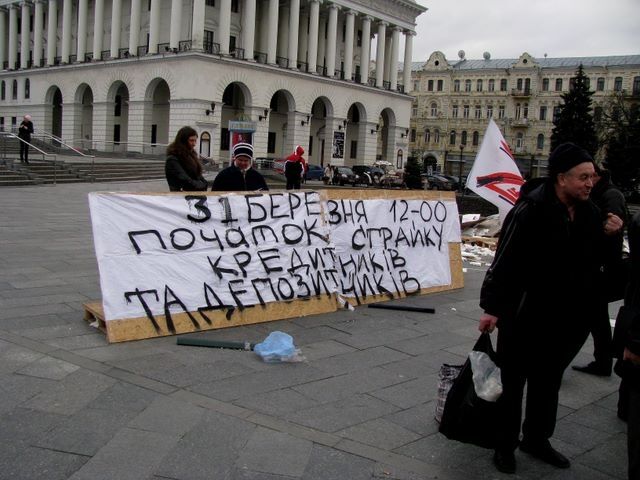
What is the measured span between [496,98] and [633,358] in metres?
87.7

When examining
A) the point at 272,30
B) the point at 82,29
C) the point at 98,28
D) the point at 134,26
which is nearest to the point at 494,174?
the point at 272,30

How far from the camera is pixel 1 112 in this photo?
208 feet

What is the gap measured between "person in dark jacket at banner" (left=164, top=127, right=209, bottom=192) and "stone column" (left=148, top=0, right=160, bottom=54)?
142 ft

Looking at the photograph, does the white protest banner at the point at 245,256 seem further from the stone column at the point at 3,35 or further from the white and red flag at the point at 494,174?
the stone column at the point at 3,35

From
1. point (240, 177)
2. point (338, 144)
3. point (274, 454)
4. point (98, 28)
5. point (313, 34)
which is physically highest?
point (313, 34)

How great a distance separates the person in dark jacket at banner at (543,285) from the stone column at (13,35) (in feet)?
223

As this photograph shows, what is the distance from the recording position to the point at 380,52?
199 feet

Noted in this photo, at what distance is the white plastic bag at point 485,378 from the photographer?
11.4 ft

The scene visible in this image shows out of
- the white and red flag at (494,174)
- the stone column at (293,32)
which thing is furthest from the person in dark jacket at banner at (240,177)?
the stone column at (293,32)

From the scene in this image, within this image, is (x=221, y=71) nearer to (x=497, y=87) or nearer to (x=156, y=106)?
(x=156, y=106)

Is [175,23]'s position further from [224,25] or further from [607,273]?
[607,273]

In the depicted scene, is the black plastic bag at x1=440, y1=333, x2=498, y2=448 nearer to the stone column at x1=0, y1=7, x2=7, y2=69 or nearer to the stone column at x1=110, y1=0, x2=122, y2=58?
the stone column at x1=110, y1=0, x2=122, y2=58

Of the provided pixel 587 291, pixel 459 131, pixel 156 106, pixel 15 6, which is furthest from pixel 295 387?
pixel 459 131

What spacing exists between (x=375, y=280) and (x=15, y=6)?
214ft
